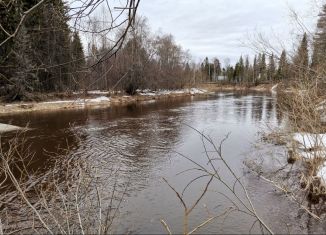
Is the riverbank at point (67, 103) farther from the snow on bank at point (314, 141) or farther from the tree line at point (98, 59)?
the snow on bank at point (314, 141)

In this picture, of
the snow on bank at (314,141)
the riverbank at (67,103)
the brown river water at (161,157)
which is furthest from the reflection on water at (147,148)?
the riverbank at (67,103)

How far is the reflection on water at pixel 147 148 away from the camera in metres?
7.93

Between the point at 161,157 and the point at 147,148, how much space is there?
161 cm

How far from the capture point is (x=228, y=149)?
14562 millimetres

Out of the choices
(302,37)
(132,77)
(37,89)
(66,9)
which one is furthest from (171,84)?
(66,9)

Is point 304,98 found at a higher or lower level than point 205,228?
higher

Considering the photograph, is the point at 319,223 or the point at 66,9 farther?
the point at 319,223

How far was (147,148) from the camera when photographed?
14.7 metres

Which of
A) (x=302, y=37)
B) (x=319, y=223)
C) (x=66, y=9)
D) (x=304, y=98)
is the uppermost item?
(x=302, y=37)

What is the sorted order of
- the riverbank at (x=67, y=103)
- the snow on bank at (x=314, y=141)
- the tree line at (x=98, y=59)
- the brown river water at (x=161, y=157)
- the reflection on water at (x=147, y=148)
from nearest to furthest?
the tree line at (x=98, y=59) < the brown river water at (x=161, y=157) < the reflection on water at (x=147, y=148) < the snow on bank at (x=314, y=141) < the riverbank at (x=67, y=103)

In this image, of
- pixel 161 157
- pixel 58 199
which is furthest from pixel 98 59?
pixel 161 157

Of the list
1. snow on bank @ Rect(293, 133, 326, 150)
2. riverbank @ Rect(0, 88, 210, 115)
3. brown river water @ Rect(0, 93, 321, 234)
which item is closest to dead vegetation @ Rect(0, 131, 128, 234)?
brown river water @ Rect(0, 93, 321, 234)

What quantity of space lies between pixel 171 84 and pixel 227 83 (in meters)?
37.5

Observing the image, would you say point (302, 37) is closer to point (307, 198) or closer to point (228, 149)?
point (307, 198)
